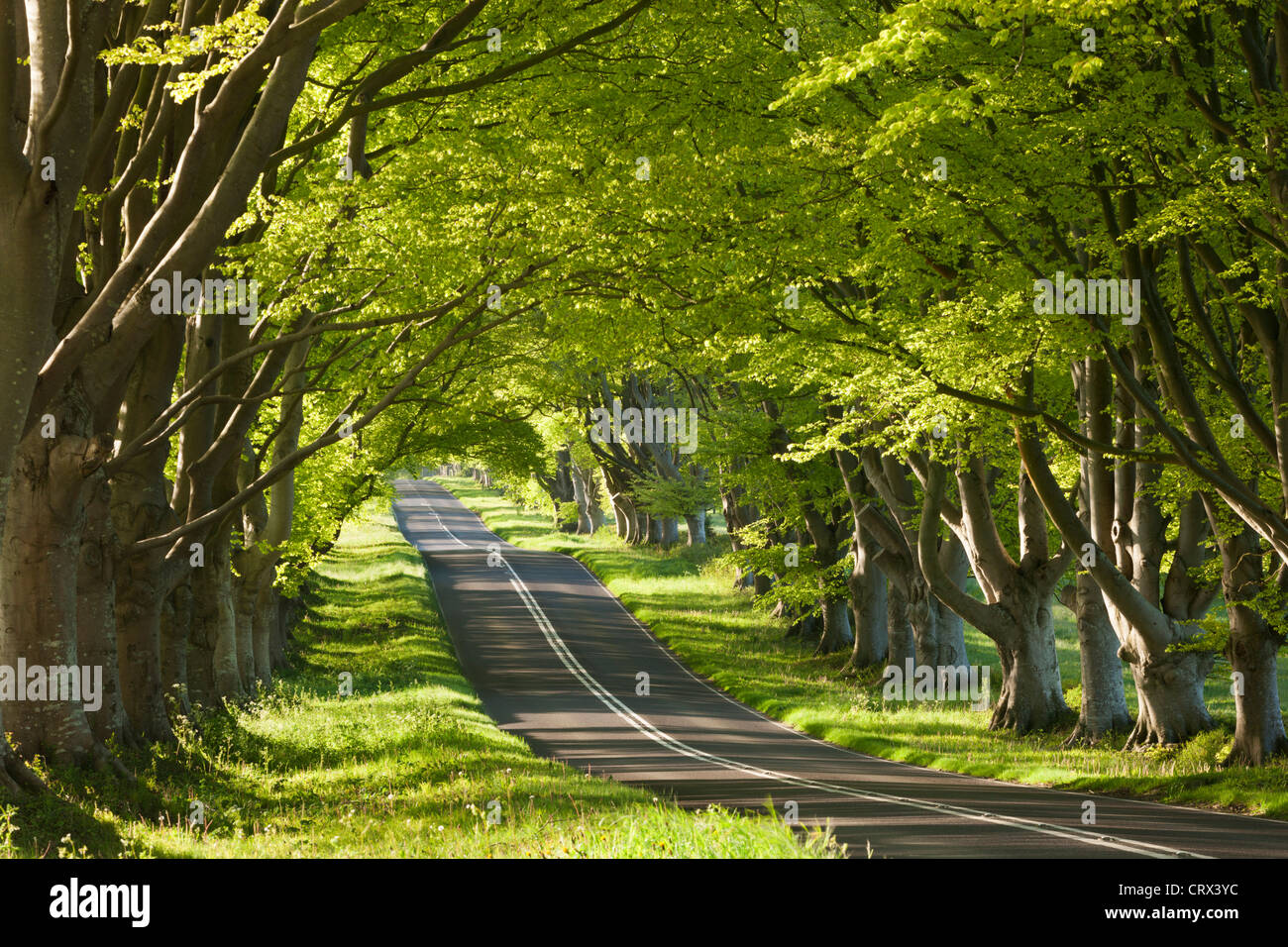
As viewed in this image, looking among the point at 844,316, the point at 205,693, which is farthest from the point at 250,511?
the point at 844,316

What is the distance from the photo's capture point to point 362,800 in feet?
43.6

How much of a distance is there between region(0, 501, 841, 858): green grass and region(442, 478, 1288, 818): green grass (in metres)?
7.48

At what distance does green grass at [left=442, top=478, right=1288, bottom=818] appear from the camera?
1669 centimetres

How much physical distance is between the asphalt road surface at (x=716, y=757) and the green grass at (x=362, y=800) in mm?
1745

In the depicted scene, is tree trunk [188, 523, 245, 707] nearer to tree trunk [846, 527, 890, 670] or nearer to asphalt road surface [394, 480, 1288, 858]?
asphalt road surface [394, 480, 1288, 858]

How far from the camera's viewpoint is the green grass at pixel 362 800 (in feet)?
28.0

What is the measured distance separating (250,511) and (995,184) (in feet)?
49.9

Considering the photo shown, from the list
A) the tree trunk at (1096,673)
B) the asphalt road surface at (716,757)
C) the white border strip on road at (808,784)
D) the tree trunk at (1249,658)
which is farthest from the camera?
the tree trunk at (1096,673)

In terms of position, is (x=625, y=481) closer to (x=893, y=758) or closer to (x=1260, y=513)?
(x=893, y=758)

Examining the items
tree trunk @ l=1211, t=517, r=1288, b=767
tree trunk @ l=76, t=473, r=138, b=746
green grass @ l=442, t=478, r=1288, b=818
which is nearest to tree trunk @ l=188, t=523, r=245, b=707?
tree trunk @ l=76, t=473, r=138, b=746

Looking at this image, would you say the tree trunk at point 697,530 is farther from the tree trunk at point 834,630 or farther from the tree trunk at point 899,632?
the tree trunk at point 899,632

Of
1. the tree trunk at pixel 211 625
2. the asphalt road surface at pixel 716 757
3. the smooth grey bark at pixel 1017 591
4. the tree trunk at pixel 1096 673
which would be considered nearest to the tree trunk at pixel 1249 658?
the asphalt road surface at pixel 716 757

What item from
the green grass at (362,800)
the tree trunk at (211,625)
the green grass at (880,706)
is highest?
the tree trunk at (211,625)

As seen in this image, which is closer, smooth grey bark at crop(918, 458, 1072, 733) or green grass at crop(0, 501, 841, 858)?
green grass at crop(0, 501, 841, 858)
